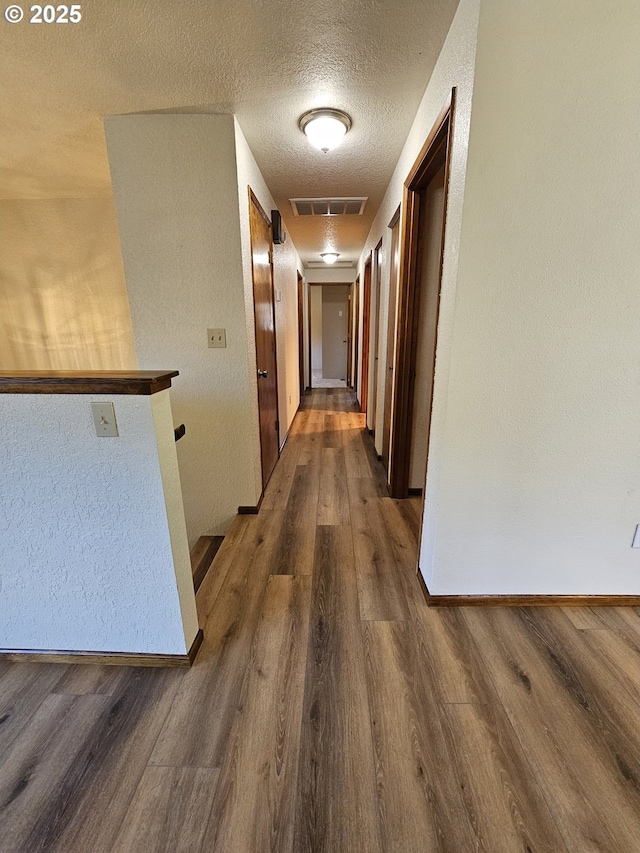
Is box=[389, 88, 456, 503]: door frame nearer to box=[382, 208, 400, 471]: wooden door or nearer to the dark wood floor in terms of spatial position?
box=[382, 208, 400, 471]: wooden door

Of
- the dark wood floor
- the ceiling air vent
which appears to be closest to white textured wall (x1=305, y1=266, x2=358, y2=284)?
the ceiling air vent

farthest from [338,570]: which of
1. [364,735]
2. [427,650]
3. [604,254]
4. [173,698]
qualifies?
[604,254]

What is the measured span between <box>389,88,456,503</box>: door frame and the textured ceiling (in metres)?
0.34

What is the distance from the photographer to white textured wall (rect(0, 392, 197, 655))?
1.07 meters

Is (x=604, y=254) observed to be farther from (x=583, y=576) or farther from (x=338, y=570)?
(x=338, y=570)

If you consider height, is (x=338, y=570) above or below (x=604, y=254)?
below

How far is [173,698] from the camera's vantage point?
120 centimetres

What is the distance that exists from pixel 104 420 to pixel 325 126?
6.43 feet

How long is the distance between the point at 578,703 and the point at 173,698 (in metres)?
1.40

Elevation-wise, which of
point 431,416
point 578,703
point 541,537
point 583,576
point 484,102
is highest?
point 484,102

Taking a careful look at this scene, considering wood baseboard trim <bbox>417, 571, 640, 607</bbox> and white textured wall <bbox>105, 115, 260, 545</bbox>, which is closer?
wood baseboard trim <bbox>417, 571, 640, 607</bbox>

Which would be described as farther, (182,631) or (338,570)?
(338,570)

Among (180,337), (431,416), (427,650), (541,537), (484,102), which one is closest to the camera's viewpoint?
(484,102)

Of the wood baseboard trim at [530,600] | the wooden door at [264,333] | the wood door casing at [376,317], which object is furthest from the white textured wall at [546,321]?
the wood door casing at [376,317]
